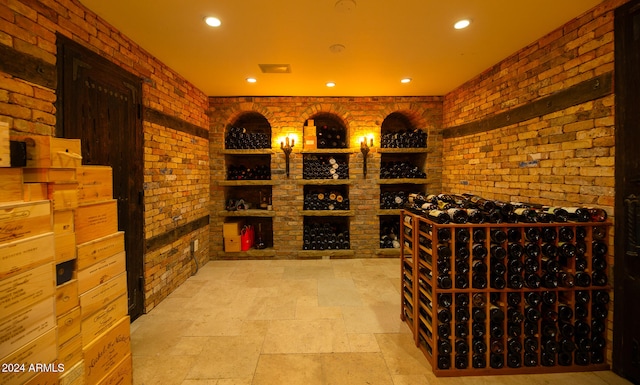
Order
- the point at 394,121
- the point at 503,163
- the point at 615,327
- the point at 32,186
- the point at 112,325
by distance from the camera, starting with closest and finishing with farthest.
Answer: the point at 32,186 < the point at 112,325 < the point at 615,327 < the point at 503,163 < the point at 394,121

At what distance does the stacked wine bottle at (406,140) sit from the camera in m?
5.16

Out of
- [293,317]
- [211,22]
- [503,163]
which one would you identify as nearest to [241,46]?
[211,22]

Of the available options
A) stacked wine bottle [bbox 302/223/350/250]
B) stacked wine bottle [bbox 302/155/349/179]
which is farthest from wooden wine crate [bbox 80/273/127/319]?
stacked wine bottle [bbox 302/155/349/179]

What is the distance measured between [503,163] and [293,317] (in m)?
3.39

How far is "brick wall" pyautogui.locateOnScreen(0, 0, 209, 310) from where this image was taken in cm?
181

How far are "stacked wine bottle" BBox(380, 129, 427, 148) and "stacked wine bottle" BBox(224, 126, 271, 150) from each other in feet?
7.90

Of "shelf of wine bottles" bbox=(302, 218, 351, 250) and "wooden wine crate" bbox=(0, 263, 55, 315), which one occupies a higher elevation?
"wooden wine crate" bbox=(0, 263, 55, 315)

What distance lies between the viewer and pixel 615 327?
2119mm

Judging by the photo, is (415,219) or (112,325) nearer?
(112,325)

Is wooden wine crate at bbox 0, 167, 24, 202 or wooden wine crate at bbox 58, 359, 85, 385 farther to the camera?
wooden wine crate at bbox 58, 359, 85, 385

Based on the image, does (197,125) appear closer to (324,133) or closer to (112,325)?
(324,133)

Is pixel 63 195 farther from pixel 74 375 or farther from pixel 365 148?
pixel 365 148

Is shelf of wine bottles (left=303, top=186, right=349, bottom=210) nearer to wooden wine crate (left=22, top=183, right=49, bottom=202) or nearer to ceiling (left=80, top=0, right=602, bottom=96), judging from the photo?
ceiling (left=80, top=0, right=602, bottom=96)

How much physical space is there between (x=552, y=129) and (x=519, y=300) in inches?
72.3
